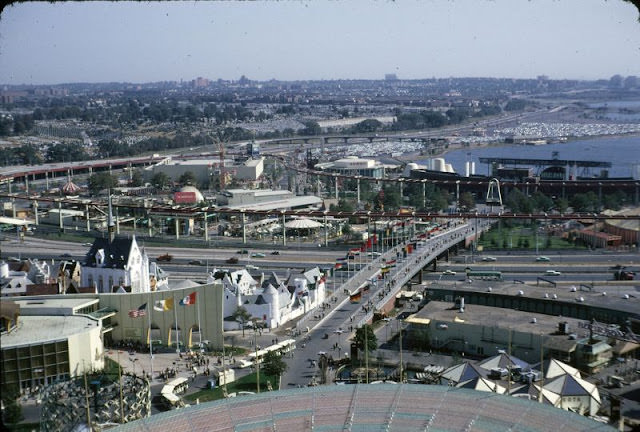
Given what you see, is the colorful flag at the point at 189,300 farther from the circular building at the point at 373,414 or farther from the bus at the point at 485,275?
the bus at the point at 485,275

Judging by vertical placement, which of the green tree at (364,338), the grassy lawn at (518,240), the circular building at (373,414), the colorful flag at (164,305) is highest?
the circular building at (373,414)

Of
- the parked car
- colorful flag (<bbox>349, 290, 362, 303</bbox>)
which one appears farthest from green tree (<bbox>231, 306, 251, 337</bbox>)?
the parked car

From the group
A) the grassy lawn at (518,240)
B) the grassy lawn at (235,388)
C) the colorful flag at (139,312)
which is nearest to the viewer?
the grassy lawn at (235,388)

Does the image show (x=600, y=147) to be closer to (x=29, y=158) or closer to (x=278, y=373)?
(x=29, y=158)

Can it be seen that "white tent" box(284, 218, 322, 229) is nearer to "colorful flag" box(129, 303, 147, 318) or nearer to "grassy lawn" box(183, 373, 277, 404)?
"colorful flag" box(129, 303, 147, 318)

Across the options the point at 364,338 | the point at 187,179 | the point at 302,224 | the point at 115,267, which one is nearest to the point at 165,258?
the point at 302,224

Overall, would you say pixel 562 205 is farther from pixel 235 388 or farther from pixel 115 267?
pixel 235 388

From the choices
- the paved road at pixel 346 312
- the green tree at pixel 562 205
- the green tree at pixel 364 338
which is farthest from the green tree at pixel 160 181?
the green tree at pixel 364 338
